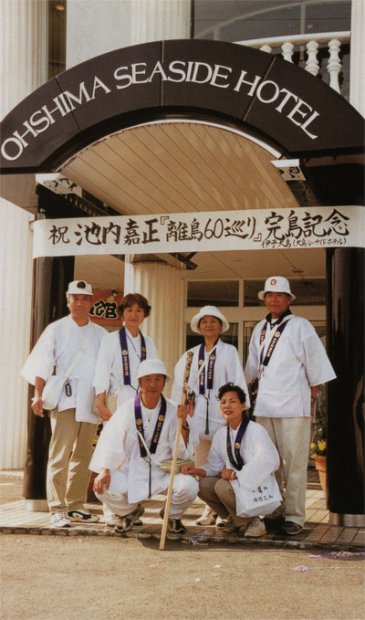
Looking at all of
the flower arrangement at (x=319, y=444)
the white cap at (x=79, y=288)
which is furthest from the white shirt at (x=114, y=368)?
the flower arrangement at (x=319, y=444)

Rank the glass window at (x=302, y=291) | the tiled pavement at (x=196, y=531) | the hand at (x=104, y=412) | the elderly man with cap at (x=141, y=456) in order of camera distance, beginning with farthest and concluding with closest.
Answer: the glass window at (x=302, y=291), the hand at (x=104, y=412), the elderly man with cap at (x=141, y=456), the tiled pavement at (x=196, y=531)

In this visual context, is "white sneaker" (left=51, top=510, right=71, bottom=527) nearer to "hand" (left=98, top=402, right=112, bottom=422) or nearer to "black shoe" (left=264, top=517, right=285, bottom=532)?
"hand" (left=98, top=402, right=112, bottom=422)

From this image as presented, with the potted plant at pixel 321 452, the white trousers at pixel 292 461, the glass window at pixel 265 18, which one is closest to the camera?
the white trousers at pixel 292 461

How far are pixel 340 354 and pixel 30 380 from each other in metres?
2.77

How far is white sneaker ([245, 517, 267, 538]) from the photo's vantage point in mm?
6125

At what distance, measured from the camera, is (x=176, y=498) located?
613 centimetres

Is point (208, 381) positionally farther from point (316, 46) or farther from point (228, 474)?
point (316, 46)

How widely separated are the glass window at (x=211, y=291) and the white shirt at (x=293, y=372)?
18.8 feet

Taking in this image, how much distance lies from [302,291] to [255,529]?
6.52 meters

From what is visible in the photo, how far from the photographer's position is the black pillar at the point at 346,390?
21.6ft

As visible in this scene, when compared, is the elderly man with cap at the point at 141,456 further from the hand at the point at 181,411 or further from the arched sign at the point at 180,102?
the arched sign at the point at 180,102

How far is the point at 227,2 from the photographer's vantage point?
36.0 feet

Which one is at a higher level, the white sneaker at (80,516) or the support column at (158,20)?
the support column at (158,20)

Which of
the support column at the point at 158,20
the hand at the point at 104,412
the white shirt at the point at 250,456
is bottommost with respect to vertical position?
the white shirt at the point at 250,456
